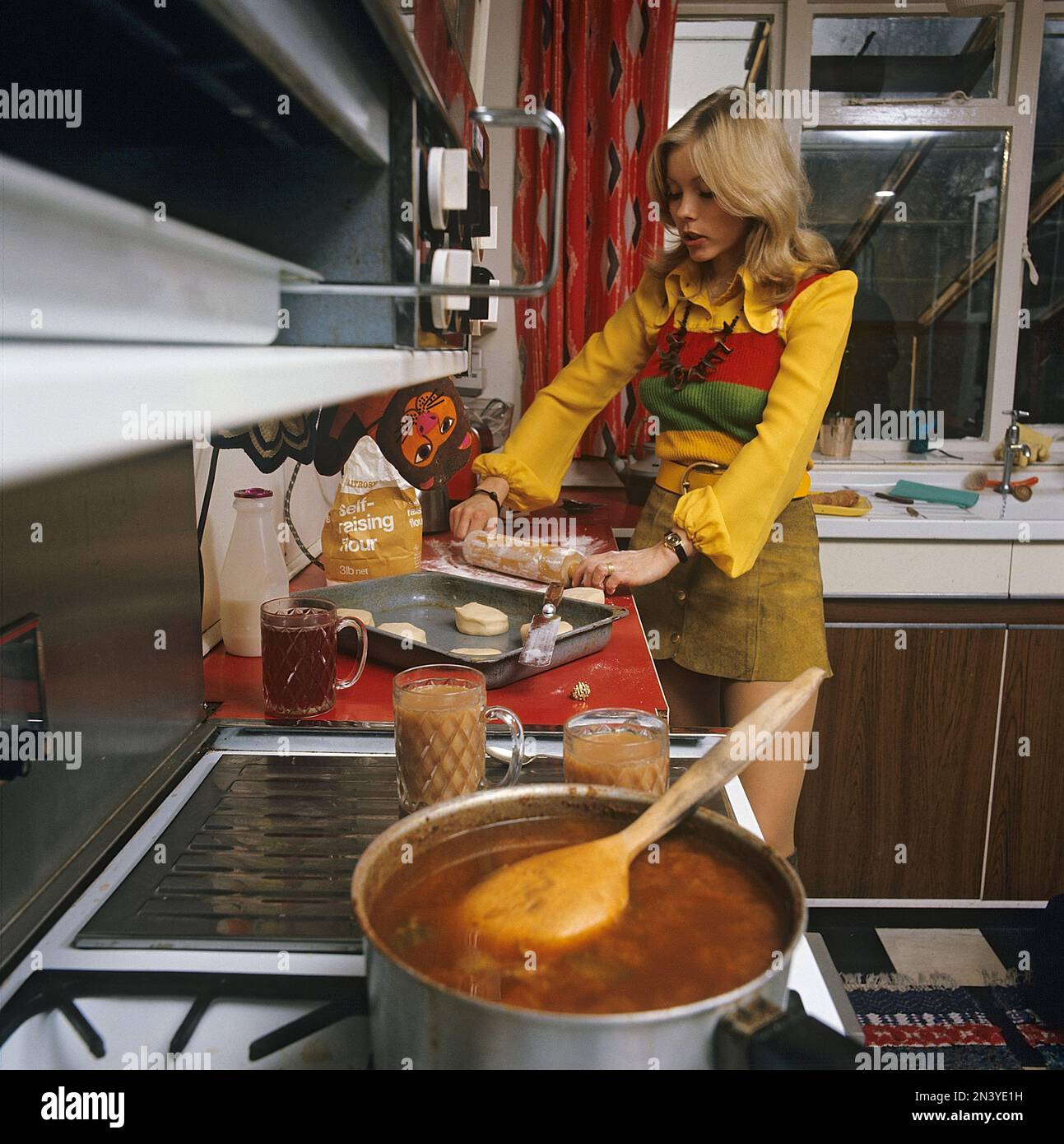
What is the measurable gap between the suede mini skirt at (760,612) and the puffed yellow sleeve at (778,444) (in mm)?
134

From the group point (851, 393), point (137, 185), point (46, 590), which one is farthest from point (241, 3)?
point (851, 393)

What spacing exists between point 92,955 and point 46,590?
27cm

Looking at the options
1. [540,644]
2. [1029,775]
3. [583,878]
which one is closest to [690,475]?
[540,644]

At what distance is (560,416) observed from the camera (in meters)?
2.19

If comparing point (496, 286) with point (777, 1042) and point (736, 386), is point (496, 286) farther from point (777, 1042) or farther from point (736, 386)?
point (736, 386)

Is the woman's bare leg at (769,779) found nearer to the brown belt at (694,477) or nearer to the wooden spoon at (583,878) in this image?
the brown belt at (694,477)

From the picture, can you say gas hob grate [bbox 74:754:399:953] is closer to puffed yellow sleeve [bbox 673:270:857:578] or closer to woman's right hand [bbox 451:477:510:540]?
puffed yellow sleeve [bbox 673:270:857:578]

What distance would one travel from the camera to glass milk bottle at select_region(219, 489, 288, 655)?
4.75ft

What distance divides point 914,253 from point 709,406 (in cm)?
175

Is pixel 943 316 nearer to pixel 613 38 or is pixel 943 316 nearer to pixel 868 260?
pixel 868 260

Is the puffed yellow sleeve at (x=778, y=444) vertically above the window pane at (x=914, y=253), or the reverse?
the window pane at (x=914, y=253)

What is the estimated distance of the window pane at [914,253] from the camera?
3115 mm

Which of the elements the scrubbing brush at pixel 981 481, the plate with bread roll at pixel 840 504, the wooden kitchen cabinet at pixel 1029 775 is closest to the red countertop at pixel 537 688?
the plate with bread roll at pixel 840 504

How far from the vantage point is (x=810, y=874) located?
97.4 inches
